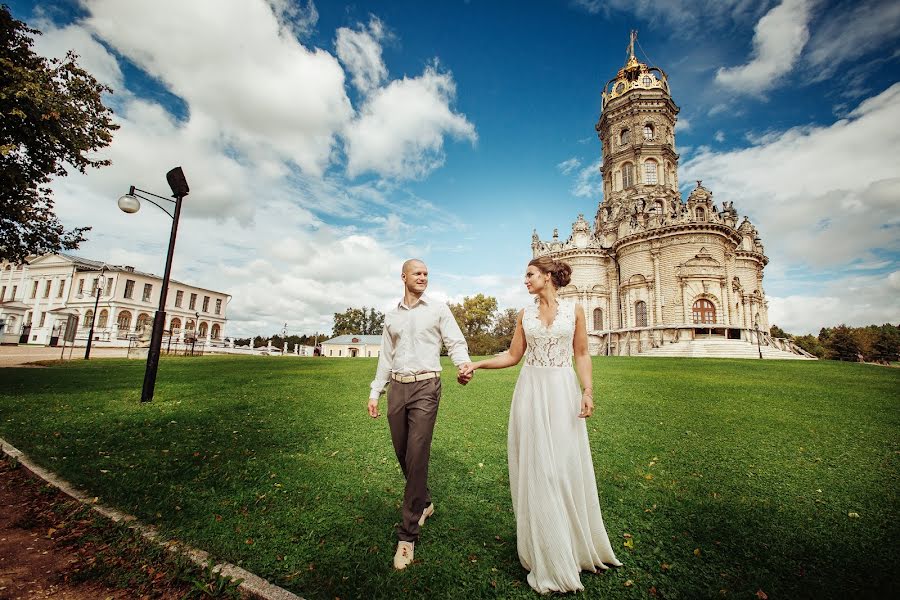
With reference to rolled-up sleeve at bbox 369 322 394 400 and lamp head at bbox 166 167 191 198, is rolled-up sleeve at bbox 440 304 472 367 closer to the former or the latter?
rolled-up sleeve at bbox 369 322 394 400

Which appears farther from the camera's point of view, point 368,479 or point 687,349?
point 687,349

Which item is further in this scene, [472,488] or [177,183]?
[177,183]

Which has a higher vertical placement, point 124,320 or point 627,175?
point 627,175

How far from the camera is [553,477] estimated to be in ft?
10.5

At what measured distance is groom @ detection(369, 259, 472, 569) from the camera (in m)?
3.48

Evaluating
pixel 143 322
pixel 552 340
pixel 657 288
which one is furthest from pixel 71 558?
pixel 143 322

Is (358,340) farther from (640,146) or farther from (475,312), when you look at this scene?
(640,146)

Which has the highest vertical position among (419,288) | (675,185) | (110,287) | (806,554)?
(675,185)

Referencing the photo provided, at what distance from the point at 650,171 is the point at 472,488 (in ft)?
166

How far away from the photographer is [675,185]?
4625 centimetres

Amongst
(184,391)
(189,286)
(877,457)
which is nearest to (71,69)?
(184,391)

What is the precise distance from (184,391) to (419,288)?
397 inches

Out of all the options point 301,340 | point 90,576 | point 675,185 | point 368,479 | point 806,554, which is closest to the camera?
point 90,576

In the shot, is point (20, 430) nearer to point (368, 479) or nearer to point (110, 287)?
point (368, 479)
